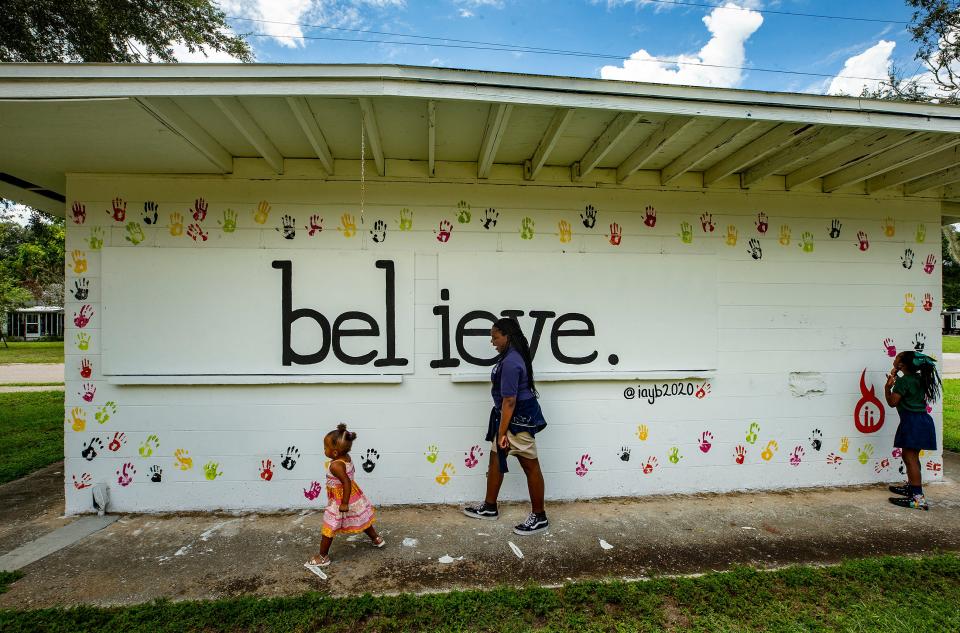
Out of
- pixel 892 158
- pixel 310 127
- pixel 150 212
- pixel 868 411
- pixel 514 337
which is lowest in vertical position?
pixel 868 411

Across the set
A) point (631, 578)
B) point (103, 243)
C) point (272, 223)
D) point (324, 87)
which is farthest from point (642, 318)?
point (103, 243)

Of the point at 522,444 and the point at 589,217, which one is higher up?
the point at 589,217

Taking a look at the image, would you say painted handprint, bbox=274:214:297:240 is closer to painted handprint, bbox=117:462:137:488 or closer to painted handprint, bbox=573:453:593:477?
painted handprint, bbox=117:462:137:488

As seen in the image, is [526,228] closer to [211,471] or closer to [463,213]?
[463,213]

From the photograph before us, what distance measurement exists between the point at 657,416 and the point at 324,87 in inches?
152

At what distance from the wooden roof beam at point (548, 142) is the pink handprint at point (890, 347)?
3941 millimetres

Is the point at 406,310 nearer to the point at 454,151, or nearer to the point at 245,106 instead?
the point at 454,151

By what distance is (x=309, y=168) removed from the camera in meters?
4.01

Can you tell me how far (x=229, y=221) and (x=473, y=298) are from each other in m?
2.28

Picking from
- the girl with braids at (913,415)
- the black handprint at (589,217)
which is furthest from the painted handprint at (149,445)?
the girl with braids at (913,415)

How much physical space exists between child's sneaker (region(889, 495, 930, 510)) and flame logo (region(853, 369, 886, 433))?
26.7 inches

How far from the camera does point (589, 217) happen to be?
13.8 feet

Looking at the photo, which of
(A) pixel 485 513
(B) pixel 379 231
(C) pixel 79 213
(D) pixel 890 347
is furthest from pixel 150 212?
(D) pixel 890 347

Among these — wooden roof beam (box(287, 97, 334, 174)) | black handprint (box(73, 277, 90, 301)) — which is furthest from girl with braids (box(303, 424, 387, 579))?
black handprint (box(73, 277, 90, 301))
